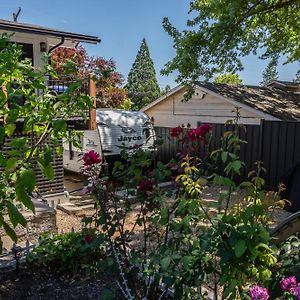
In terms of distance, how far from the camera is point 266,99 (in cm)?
1397

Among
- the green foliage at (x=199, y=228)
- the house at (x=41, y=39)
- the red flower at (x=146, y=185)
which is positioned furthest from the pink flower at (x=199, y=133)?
the house at (x=41, y=39)

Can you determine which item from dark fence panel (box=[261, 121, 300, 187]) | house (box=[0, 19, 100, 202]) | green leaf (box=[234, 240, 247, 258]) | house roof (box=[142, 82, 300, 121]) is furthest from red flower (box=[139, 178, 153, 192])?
house roof (box=[142, 82, 300, 121])

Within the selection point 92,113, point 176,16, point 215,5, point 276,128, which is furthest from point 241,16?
point 92,113

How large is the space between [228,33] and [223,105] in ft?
10.9

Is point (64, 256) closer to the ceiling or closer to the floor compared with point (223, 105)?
closer to the floor

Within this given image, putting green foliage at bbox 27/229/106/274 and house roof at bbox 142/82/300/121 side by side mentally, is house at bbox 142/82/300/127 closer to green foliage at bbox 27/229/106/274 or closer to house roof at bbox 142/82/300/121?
house roof at bbox 142/82/300/121

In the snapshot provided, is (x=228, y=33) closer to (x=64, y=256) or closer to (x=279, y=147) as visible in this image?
(x=279, y=147)

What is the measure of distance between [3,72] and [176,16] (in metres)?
11.8

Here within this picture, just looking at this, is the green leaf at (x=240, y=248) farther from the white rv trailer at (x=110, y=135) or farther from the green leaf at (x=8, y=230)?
the white rv trailer at (x=110, y=135)

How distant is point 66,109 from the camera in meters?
2.43

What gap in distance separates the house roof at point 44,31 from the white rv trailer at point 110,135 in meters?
3.58

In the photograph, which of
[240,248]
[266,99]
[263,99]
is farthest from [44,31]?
[266,99]

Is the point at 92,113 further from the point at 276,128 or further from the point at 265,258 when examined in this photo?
the point at 265,258

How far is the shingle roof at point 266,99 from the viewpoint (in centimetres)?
1240
